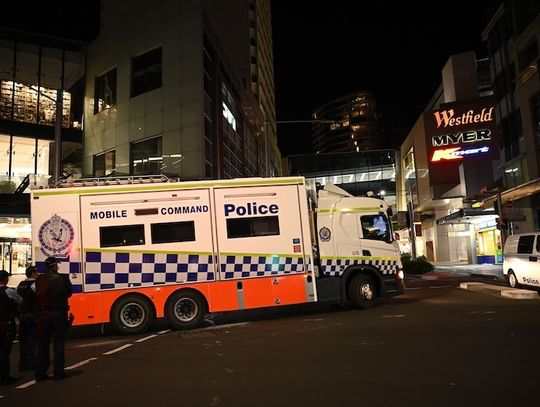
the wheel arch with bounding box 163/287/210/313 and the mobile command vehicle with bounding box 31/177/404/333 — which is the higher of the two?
the mobile command vehicle with bounding box 31/177/404/333

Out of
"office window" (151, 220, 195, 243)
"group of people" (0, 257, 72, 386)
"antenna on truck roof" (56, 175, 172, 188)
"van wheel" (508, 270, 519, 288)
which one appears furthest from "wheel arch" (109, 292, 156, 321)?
"van wheel" (508, 270, 519, 288)

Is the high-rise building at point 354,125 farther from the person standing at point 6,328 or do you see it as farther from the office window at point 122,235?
the person standing at point 6,328

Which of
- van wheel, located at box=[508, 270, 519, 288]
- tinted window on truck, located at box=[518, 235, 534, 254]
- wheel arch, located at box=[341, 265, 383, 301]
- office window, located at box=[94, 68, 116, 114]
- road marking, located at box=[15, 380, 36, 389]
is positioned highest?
office window, located at box=[94, 68, 116, 114]

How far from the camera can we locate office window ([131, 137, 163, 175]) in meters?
27.2

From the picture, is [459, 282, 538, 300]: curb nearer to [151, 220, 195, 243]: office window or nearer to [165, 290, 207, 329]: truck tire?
[165, 290, 207, 329]: truck tire

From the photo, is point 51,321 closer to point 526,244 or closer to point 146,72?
point 526,244

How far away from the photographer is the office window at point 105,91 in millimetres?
30023

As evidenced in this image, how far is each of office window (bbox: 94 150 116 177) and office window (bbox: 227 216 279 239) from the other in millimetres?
18142

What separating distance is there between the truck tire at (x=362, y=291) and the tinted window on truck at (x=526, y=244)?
6.02 m

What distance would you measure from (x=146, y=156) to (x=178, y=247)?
16.3m

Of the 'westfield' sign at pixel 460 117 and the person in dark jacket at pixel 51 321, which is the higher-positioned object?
the 'westfield' sign at pixel 460 117

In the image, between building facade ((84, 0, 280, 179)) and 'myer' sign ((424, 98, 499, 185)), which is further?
'myer' sign ((424, 98, 499, 185))

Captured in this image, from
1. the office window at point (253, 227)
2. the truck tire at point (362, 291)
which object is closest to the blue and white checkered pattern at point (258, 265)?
the office window at point (253, 227)

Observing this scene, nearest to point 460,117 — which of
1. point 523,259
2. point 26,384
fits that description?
point 523,259
